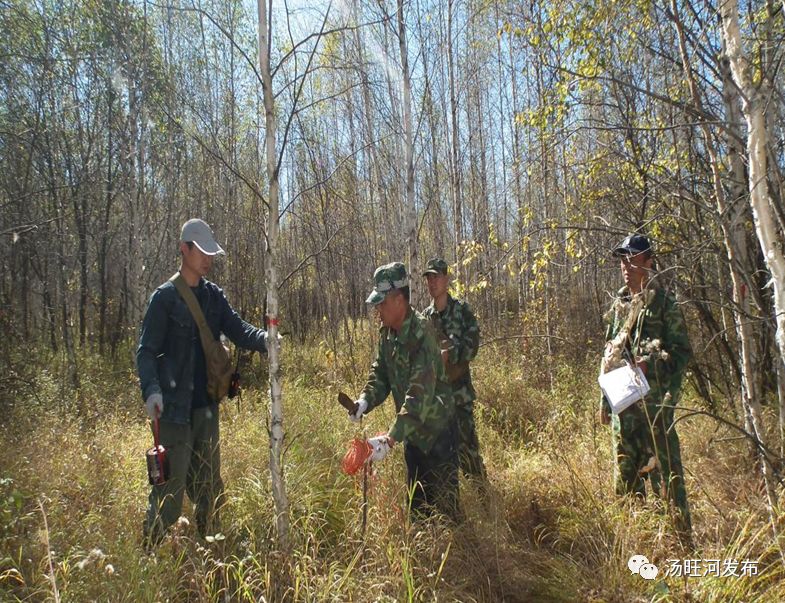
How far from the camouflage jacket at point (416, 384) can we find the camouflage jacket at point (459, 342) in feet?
2.34

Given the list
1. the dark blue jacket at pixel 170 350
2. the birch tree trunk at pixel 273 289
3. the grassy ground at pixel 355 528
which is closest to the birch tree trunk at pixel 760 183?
the grassy ground at pixel 355 528

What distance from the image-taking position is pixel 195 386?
2.56 meters

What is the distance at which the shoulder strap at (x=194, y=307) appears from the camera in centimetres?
254

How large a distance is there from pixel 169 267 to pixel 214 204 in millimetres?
1681

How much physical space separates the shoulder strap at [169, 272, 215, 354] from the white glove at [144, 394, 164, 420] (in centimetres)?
39

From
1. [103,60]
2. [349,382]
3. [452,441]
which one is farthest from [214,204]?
[452,441]

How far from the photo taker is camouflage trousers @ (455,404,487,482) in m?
3.24

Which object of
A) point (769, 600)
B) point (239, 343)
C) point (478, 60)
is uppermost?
point (478, 60)

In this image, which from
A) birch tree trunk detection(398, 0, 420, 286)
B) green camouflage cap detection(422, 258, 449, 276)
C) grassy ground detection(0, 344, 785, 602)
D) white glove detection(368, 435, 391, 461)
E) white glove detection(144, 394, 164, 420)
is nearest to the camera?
grassy ground detection(0, 344, 785, 602)

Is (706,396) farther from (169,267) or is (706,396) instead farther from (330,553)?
(169,267)

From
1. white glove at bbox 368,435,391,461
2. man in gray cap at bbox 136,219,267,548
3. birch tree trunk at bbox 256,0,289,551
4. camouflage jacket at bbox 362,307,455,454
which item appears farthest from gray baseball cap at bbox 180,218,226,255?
white glove at bbox 368,435,391,461

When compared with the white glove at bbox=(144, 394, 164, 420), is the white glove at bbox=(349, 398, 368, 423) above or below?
below

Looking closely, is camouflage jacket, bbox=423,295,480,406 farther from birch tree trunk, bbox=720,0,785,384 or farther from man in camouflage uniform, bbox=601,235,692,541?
birch tree trunk, bbox=720,0,785,384

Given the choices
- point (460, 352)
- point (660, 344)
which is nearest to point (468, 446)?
point (460, 352)
